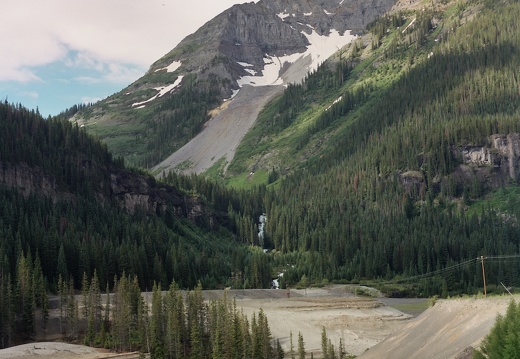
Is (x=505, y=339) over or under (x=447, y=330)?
over

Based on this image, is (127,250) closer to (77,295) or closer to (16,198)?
(77,295)

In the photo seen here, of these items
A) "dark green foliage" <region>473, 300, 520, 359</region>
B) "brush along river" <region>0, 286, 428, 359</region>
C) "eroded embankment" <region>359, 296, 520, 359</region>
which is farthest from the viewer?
"brush along river" <region>0, 286, 428, 359</region>

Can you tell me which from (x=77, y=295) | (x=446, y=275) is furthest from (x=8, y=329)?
(x=446, y=275)

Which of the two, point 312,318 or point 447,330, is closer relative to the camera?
point 447,330

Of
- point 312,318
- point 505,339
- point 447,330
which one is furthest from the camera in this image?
point 312,318

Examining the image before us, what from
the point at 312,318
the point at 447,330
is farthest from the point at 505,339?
the point at 312,318

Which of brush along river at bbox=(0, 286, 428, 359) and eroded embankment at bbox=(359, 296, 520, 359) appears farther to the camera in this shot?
brush along river at bbox=(0, 286, 428, 359)

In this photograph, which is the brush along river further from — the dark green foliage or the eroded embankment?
the dark green foliage

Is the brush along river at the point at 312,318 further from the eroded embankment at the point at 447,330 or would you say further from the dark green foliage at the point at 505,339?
the dark green foliage at the point at 505,339

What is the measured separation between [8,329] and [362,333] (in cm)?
5859

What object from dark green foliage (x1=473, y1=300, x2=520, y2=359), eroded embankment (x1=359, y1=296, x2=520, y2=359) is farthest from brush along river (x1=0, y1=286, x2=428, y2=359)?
dark green foliage (x1=473, y1=300, x2=520, y2=359)

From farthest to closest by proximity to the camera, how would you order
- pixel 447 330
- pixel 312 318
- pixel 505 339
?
pixel 312 318 → pixel 447 330 → pixel 505 339

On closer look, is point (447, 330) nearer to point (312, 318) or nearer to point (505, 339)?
point (505, 339)

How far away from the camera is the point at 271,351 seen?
10581 centimetres
